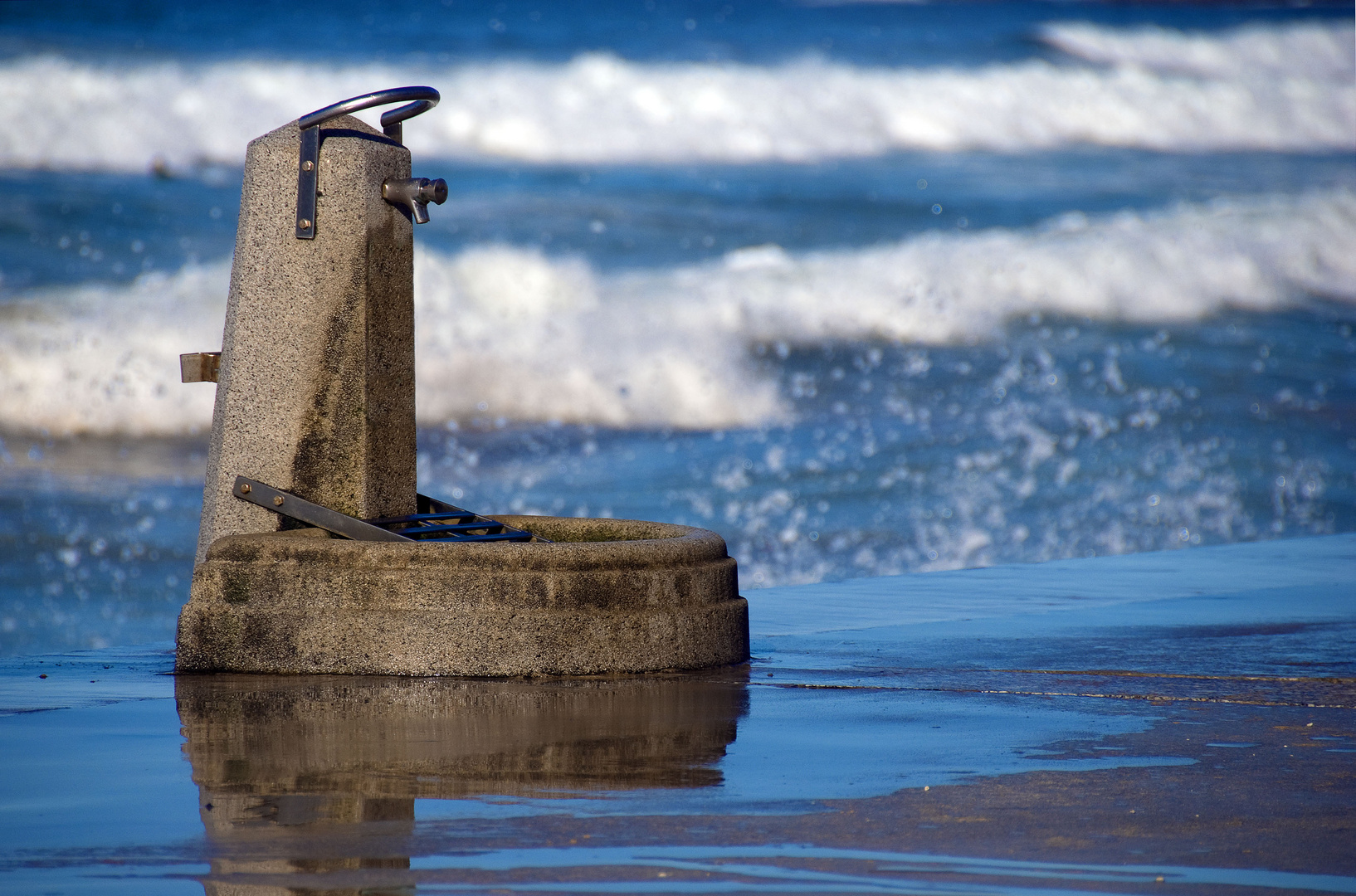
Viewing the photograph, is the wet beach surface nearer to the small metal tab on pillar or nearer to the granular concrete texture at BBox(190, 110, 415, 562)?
the granular concrete texture at BBox(190, 110, 415, 562)

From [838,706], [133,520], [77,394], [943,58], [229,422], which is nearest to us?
[838,706]

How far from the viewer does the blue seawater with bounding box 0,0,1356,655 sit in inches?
779

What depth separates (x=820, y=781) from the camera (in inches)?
166

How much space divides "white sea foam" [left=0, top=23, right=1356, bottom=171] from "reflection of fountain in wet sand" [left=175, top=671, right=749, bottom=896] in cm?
2912

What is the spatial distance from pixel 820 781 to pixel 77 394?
68.5ft

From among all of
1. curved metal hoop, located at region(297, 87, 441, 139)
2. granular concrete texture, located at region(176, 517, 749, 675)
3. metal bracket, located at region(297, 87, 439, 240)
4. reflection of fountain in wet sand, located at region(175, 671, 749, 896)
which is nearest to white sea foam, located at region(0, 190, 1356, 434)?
curved metal hoop, located at region(297, 87, 441, 139)

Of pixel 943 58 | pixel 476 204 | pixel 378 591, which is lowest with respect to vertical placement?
pixel 378 591

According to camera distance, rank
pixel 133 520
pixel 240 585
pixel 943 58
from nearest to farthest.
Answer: pixel 240 585 < pixel 133 520 < pixel 943 58

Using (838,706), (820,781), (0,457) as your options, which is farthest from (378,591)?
(0,457)

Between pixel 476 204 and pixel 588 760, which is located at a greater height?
pixel 476 204

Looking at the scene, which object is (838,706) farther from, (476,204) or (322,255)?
(476,204)

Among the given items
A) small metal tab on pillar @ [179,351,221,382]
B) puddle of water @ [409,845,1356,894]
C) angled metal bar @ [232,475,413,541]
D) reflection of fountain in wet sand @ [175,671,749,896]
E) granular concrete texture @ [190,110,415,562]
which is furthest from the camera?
small metal tab on pillar @ [179,351,221,382]

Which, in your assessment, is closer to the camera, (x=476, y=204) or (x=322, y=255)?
(x=322, y=255)

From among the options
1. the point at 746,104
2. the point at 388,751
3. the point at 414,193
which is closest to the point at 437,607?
the point at 388,751
